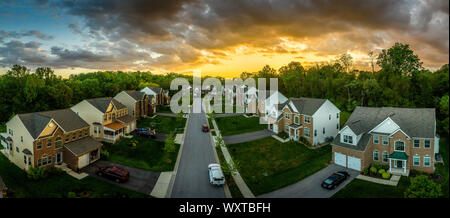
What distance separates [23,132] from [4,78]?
3781 centimetres

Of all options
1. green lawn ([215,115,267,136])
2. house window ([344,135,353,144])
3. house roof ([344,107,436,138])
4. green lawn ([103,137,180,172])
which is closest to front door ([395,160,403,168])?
house roof ([344,107,436,138])

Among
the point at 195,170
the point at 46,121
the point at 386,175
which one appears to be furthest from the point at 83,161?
the point at 386,175

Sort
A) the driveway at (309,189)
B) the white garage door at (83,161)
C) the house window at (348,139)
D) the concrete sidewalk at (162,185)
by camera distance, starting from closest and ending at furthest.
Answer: the concrete sidewalk at (162,185) < the driveway at (309,189) < the white garage door at (83,161) < the house window at (348,139)

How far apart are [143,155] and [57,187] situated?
10.9 meters

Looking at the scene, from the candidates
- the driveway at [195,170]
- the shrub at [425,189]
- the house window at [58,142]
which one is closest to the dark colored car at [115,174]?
the driveway at [195,170]

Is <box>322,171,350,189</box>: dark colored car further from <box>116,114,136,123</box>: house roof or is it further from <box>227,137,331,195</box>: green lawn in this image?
<box>116,114,136,123</box>: house roof

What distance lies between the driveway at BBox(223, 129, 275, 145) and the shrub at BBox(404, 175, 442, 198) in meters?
24.7

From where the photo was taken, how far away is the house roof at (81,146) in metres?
28.0

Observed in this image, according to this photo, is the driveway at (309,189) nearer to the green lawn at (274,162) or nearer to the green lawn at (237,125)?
the green lawn at (274,162)

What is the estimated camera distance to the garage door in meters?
29.4

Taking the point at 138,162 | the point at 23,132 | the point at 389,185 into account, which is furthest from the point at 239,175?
the point at 23,132

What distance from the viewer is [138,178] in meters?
25.2

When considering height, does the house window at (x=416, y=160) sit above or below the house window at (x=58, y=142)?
below

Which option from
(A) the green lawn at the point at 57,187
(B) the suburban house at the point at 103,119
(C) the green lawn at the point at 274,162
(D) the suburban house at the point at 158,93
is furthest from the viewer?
(D) the suburban house at the point at 158,93
